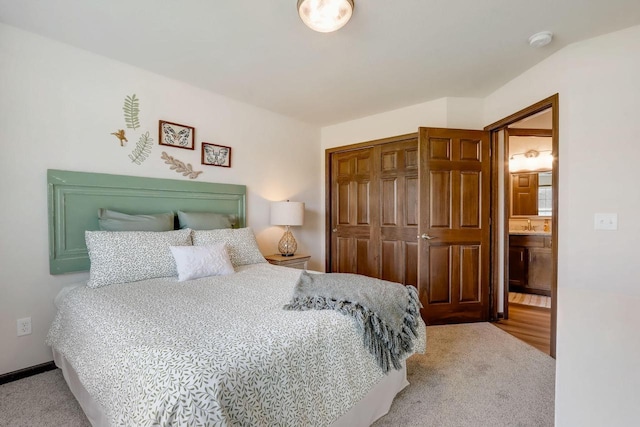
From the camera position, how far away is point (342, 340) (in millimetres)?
1370

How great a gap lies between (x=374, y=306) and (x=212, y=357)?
0.91m

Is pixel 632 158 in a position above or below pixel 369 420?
above

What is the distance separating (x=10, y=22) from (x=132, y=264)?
1856 mm

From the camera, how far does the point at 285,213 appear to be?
11.5 ft

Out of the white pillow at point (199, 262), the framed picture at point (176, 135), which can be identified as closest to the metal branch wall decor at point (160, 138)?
the framed picture at point (176, 135)

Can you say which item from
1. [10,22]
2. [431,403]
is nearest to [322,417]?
[431,403]

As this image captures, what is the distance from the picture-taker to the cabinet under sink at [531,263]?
4277 mm

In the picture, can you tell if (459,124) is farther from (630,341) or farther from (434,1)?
(630,341)

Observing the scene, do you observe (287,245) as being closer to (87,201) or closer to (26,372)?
(87,201)

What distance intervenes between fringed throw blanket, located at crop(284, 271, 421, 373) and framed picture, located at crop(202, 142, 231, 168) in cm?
186

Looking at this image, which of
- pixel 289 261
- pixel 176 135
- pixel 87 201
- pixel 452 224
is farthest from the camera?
pixel 289 261

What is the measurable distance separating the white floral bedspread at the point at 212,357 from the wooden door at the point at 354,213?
2296 millimetres

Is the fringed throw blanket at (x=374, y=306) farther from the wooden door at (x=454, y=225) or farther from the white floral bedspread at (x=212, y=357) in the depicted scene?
the wooden door at (x=454, y=225)

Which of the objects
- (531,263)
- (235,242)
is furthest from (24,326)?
(531,263)
